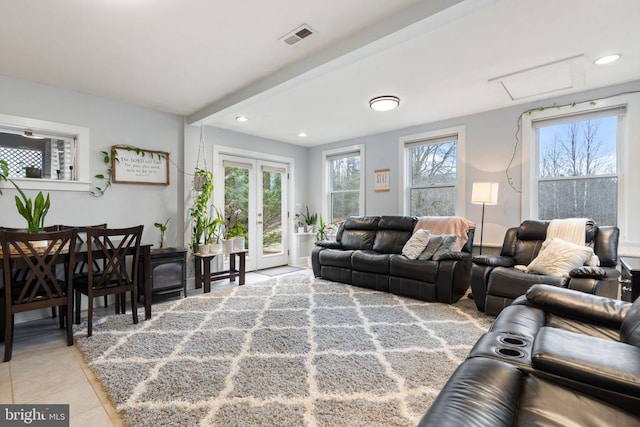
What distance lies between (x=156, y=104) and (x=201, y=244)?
1.86 m

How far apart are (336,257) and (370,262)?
581mm

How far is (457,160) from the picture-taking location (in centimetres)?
437

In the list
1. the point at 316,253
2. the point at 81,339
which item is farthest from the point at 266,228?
the point at 81,339

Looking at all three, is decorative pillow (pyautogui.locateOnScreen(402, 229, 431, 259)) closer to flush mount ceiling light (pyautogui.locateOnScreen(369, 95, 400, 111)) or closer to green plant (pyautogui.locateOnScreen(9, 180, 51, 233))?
flush mount ceiling light (pyautogui.locateOnScreen(369, 95, 400, 111))

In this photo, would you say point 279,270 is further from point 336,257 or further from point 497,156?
Result: point 497,156

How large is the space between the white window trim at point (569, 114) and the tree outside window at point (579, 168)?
2.3 inches

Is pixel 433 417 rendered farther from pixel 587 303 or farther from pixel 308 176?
pixel 308 176

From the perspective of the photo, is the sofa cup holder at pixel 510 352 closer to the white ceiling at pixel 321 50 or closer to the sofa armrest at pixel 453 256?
the white ceiling at pixel 321 50

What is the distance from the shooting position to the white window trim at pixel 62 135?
121 inches

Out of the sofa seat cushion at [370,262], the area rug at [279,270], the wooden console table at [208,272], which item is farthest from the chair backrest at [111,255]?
the sofa seat cushion at [370,262]

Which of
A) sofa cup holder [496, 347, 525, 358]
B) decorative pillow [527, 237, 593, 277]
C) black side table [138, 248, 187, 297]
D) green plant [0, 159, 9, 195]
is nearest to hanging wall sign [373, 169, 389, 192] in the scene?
decorative pillow [527, 237, 593, 277]

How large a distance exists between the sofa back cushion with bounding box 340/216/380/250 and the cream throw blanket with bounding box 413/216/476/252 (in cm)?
82

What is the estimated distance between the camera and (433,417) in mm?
909

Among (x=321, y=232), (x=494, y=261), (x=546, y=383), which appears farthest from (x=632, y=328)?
(x=321, y=232)
